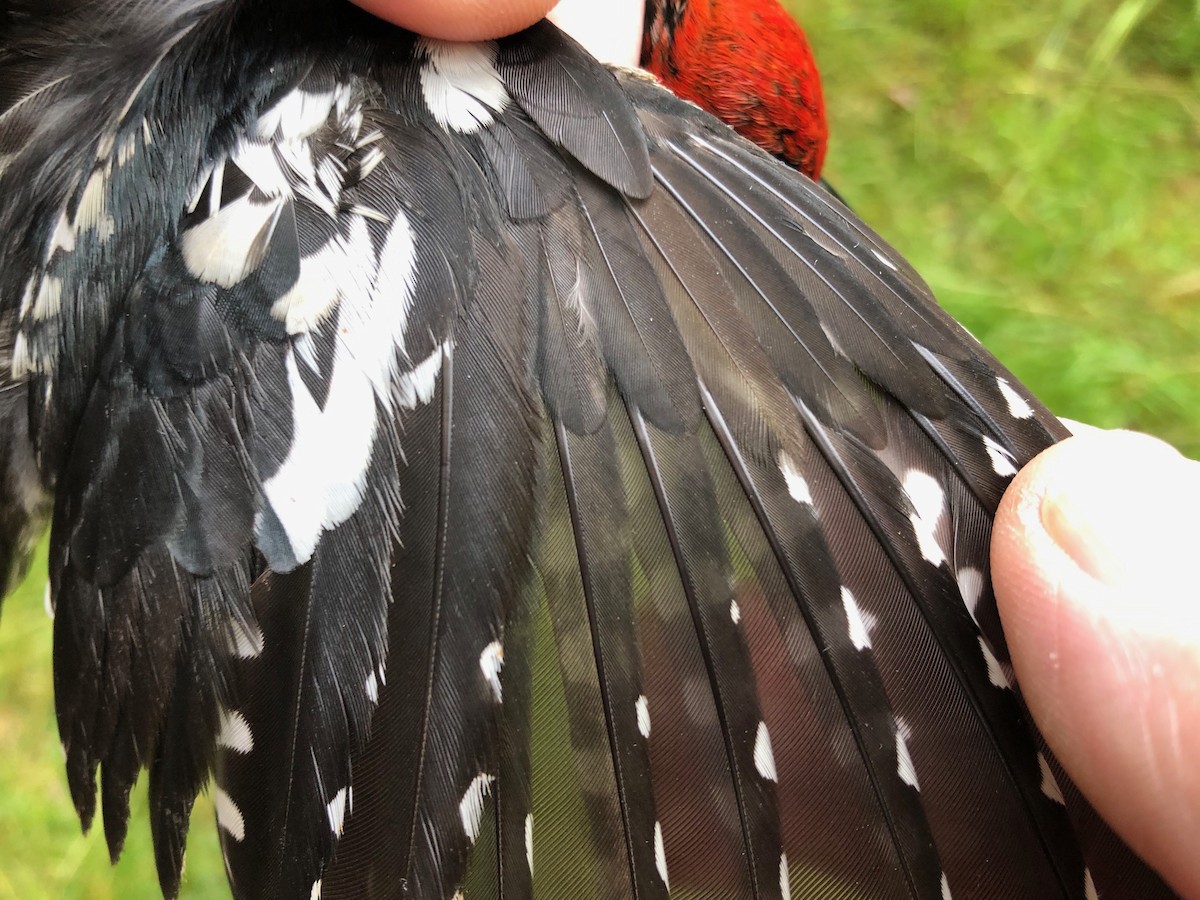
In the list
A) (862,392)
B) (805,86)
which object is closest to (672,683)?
(862,392)


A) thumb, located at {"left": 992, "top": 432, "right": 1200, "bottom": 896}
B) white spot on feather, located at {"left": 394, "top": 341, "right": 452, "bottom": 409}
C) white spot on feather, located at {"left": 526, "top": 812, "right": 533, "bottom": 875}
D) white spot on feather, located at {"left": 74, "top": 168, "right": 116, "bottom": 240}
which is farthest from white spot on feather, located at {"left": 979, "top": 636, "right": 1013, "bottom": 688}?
white spot on feather, located at {"left": 74, "top": 168, "right": 116, "bottom": 240}

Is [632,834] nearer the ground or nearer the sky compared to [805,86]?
nearer the ground

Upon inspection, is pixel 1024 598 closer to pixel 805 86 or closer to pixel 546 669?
pixel 546 669

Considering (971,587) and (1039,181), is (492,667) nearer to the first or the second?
(971,587)

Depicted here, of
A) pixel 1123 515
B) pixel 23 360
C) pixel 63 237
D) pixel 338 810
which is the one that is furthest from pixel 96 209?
pixel 1123 515

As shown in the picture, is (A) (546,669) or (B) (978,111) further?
(B) (978,111)

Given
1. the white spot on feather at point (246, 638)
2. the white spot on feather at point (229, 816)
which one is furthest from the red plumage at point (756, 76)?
the white spot on feather at point (229, 816)

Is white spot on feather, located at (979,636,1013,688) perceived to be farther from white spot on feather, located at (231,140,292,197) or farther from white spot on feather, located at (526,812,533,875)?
white spot on feather, located at (231,140,292,197)
